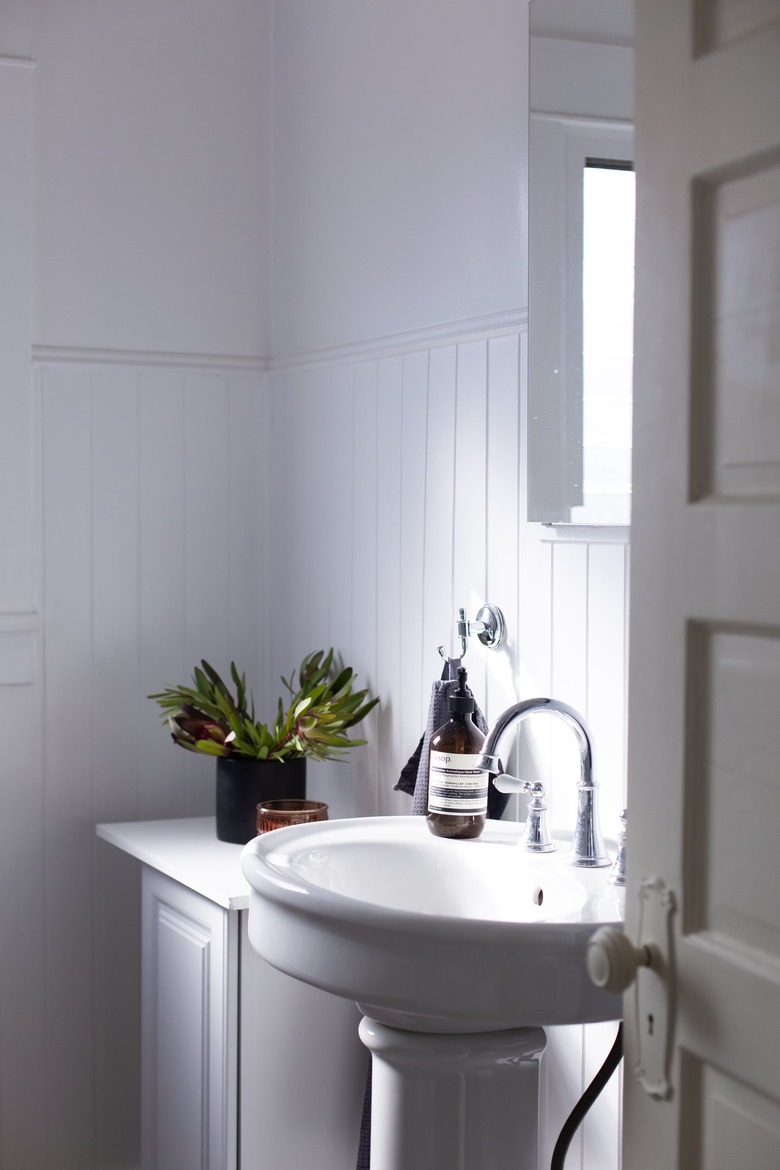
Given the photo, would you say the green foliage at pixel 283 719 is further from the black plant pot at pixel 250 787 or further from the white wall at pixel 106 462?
the white wall at pixel 106 462

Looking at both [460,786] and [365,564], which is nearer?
[460,786]

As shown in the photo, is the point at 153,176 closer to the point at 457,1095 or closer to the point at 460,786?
the point at 460,786

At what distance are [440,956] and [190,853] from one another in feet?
3.42

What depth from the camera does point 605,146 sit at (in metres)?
1.71

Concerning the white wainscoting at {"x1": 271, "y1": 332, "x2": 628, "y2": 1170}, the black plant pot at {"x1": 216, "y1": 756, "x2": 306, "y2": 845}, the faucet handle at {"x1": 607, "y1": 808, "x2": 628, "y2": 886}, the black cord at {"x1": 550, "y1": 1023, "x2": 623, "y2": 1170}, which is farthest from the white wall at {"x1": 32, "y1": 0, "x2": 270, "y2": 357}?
the black cord at {"x1": 550, "y1": 1023, "x2": 623, "y2": 1170}

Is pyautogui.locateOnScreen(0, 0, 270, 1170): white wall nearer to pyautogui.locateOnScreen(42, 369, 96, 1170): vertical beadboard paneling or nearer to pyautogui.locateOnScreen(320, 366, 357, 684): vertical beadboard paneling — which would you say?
pyautogui.locateOnScreen(42, 369, 96, 1170): vertical beadboard paneling

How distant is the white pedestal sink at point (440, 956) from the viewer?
4.25 feet

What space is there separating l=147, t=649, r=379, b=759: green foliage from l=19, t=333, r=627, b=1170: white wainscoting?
6cm

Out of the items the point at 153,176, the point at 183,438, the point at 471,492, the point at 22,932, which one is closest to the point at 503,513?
the point at 471,492

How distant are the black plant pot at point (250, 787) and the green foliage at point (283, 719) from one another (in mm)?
17

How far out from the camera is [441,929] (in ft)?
4.25

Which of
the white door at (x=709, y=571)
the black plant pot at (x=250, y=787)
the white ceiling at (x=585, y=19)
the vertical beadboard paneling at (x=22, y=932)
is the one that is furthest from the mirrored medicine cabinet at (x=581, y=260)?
the vertical beadboard paneling at (x=22, y=932)

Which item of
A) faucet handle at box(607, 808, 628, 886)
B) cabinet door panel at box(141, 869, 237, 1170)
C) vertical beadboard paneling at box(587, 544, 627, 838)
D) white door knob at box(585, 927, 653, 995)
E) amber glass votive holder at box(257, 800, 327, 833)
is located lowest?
cabinet door panel at box(141, 869, 237, 1170)

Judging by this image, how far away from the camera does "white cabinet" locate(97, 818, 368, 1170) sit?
2.00m
